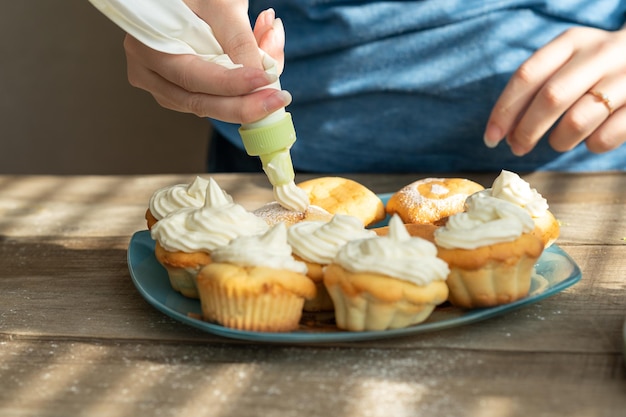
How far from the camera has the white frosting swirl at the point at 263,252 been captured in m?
0.89

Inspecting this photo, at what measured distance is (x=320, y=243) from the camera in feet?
3.12

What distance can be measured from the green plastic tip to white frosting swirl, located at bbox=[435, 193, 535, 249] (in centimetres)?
25

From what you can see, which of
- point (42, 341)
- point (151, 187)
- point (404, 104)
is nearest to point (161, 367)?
point (42, 341)

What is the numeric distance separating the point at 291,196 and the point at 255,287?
282mm

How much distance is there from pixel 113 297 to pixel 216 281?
26cm

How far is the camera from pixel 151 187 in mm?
1632

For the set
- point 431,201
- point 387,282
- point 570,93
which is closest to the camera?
point 387,282

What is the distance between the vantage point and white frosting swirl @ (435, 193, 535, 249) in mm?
918

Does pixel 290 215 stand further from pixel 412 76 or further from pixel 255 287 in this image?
pixel 412 76

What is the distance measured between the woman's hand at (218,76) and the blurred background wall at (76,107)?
177 centimetres

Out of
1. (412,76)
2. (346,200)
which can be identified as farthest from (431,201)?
(412,76)

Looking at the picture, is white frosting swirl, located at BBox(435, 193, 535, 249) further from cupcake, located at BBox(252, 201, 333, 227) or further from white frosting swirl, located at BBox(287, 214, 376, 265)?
cupcake, located at BBox(252, 201, 333, 227)

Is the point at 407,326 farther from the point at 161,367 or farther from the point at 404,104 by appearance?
the point at 404,104

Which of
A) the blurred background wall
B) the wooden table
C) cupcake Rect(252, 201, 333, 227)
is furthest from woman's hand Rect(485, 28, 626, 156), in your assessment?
the blurred background wall
